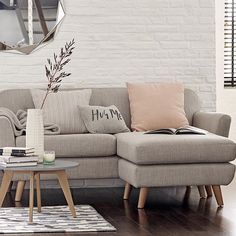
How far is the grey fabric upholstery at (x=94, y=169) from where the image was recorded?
6.00 m

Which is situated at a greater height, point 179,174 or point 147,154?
point 147,154

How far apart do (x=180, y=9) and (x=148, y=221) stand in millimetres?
2690

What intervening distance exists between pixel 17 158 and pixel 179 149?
1.21m

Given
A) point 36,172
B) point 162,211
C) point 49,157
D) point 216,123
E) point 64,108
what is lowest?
point 162,211

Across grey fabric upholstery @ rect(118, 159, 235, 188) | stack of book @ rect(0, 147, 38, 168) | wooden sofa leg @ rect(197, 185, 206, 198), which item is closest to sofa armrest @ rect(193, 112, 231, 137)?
wooden sofa leg @ rect(197, 185, 206, 198)

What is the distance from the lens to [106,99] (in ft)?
21.7

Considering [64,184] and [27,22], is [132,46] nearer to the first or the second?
[27,22]

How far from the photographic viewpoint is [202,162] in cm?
555

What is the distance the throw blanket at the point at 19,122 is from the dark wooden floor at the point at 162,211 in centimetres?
52

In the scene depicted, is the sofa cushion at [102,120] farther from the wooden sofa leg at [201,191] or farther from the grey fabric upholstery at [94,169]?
the wooden sofa leg at [201,191]

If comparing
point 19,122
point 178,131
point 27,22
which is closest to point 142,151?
point 178,131

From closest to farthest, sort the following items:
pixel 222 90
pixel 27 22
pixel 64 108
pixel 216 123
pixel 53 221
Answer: pixel 53 221
pixel 216 123
pixel 64 108
pixel 27 22
pixel 222 90

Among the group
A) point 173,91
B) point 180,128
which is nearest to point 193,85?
point 173,91

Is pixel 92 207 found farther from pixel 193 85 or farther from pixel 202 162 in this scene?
pixel 193 85
